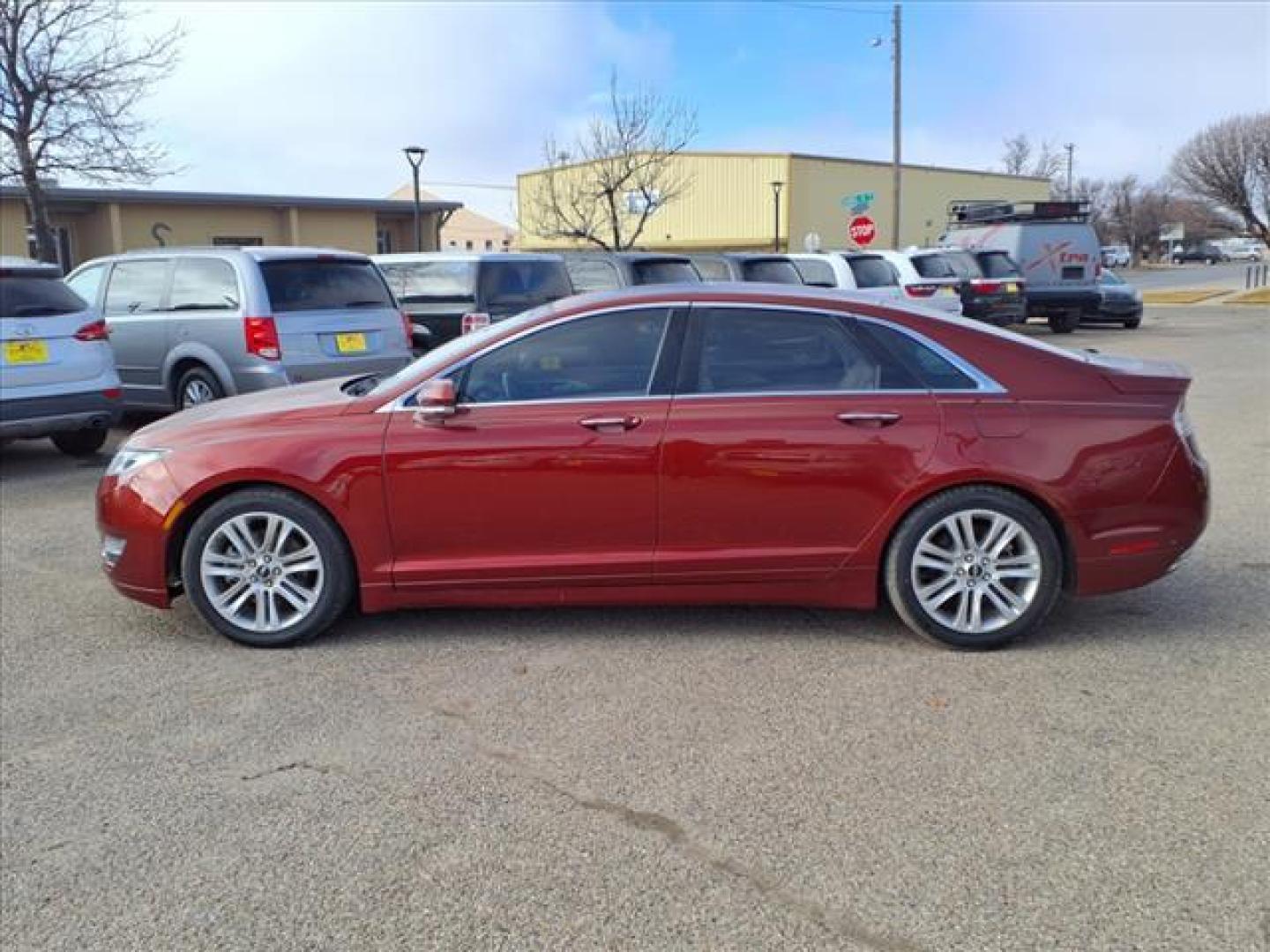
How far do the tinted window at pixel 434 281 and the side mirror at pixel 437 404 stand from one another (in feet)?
25.9

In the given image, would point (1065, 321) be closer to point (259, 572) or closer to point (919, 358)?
point (919, 358)

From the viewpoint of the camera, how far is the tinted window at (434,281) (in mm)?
12312

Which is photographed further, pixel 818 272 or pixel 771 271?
pixel 818 272

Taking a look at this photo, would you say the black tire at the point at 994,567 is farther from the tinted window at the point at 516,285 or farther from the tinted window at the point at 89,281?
the tinted window at the point at 89,281

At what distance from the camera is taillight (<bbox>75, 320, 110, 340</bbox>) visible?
864cm

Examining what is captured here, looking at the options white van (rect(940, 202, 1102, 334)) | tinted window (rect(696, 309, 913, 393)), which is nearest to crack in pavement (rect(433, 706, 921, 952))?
tinted window (rect(696, 309, 913, 393))

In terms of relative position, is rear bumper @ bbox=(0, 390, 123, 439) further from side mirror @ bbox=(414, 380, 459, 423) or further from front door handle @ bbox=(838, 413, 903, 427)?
front door handle @ bbox=(838, 413, 903, 427)

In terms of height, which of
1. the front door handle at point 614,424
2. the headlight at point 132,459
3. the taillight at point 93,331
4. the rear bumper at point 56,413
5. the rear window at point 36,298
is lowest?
the rear bumper at point 56,413

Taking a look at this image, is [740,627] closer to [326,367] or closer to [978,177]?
[326,367]

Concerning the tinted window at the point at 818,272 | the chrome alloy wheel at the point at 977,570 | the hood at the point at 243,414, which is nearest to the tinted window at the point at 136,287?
the hood at the point at 243,414

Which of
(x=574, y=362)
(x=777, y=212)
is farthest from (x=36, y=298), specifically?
(x=777, y=212)

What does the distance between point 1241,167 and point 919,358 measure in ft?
183

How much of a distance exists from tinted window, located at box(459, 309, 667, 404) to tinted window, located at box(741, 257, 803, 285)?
435 inches

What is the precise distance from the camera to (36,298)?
8477 millimetres
